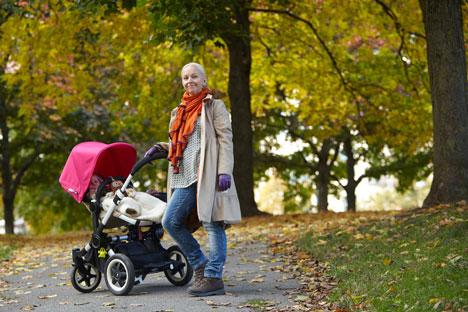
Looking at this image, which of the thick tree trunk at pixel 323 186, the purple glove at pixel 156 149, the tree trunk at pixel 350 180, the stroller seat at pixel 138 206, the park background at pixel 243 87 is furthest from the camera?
the tree trunk at pixel 350 180

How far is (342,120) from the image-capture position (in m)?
24.1

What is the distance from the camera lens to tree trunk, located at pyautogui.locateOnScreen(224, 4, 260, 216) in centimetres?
1825

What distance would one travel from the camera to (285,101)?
25.4m

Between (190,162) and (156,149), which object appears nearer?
(190,162)

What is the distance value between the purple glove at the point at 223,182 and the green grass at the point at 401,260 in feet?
4.43

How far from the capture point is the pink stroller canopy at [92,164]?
845 centimetres

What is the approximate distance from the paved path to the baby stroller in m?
0.18

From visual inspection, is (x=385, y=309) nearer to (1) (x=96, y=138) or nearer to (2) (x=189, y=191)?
(2) (x=189, y=191)

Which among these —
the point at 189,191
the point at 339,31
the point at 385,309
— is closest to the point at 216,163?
the point at 189,191

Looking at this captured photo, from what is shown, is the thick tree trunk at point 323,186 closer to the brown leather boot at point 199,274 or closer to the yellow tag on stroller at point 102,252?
the yellow tag on stroller at point 102,252

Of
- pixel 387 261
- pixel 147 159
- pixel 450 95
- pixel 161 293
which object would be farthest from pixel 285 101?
pixel 147 159

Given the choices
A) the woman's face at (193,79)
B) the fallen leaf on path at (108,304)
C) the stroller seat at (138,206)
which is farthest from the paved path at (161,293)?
the woman's face at (193,79)

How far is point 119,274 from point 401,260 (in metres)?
2.79

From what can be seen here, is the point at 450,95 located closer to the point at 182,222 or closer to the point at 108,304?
the point at 182,222
